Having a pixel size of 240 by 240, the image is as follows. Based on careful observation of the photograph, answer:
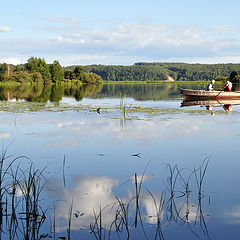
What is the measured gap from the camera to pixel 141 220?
4.82 metres

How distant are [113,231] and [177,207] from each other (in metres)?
1.21

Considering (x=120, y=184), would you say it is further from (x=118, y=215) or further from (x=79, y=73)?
(x=79, y=73)

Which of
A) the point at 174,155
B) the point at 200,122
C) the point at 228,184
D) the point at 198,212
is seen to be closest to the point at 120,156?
the point at 174,155

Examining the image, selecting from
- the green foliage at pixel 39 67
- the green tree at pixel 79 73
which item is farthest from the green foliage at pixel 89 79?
the green foliage at pixel 39 67

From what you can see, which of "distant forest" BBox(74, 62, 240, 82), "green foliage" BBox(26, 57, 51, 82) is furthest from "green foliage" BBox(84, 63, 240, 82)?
"green foliage" BBox(26, 57, 51, 82)

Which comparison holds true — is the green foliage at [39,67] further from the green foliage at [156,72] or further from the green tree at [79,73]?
the green foliage at [156,72]

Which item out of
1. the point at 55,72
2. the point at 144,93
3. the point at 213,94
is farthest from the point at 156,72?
the point at 213,94

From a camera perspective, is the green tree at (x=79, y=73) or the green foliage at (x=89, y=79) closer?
the green tree at (x=79, y=73)

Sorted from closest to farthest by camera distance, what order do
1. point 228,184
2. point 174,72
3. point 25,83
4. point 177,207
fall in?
1. point 177,207
2. point 228,184
3. point 25,83
4. point 174,72

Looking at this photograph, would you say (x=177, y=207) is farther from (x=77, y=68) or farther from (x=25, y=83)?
(x=77, y=68)

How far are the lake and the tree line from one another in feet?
216

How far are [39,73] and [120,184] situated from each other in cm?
7896

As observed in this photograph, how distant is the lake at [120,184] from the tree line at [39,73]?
2592 inches

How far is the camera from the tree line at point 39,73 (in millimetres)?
75000
